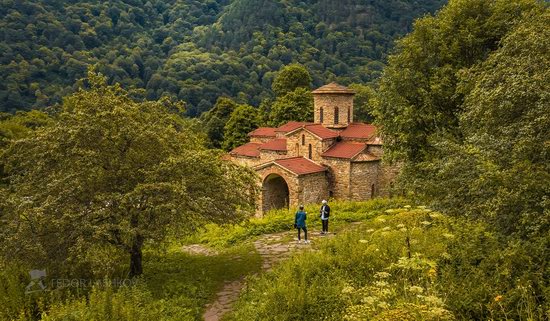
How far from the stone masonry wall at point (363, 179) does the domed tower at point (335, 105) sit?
14.9 feet

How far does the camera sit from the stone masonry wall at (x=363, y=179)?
86.0 feet

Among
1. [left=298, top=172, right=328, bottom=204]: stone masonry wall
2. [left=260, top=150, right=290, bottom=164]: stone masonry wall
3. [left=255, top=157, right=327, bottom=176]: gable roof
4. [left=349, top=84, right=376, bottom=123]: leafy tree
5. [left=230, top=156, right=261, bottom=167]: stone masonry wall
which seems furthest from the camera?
[left=349, top=84, right=376, bottom=123]: leafy tree

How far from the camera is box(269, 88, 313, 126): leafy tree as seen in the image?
149ft

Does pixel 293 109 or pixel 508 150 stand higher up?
pixel 508 150

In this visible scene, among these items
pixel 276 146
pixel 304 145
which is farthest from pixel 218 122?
pixel 304 145

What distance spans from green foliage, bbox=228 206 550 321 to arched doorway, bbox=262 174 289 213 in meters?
17.9

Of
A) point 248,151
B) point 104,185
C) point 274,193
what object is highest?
point 104,185

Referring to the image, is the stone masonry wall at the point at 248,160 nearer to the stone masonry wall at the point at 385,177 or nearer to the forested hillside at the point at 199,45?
the stone masonry wall at the point at 385,177

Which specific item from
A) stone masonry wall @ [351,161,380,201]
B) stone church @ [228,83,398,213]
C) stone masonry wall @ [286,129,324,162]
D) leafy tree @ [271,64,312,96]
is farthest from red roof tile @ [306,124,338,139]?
leafy tree @ [271,64,312,96]

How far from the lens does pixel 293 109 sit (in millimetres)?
45312

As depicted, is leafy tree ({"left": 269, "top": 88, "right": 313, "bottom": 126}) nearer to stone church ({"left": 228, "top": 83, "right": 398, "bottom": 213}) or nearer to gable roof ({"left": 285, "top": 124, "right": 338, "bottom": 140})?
stone church ({"left": 228, "top": 83, "right": 398, "bottom": 213})

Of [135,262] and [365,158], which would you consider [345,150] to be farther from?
[135,262]

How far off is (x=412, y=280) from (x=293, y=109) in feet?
128

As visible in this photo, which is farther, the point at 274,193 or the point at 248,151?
the point at 248,151
